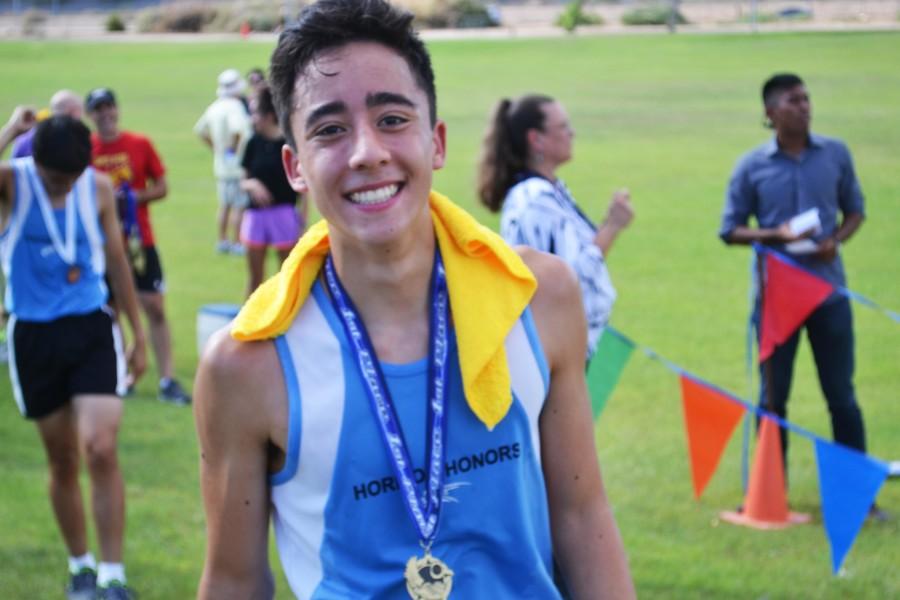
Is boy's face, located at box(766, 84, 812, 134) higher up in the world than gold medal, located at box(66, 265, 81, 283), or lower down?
higher up

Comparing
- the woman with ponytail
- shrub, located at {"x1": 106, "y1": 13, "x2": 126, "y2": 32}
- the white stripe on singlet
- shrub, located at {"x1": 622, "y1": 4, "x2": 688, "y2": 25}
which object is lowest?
shrub, located at {"x1": 106, "y1": 13, "x2": 126, "y2": 32}

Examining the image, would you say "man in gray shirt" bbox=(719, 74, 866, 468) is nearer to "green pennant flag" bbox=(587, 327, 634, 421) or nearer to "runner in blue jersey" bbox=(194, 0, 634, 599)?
"green pennant flag" bbox=(587, 327, 634, 421)

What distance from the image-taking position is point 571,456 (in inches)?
119

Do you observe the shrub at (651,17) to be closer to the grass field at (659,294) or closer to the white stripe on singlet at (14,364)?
the grass field at (659,294)

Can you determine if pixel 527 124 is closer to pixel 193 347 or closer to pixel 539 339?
pixel 539 339

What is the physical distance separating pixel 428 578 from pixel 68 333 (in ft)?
15.1

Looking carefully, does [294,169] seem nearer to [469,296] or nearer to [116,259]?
[469,296]

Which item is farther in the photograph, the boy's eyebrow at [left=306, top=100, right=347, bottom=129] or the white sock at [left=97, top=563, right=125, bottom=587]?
the white sock at [left=97, top=563, right=125, bottom=587]

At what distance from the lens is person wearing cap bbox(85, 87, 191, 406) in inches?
441

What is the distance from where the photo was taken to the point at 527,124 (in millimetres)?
6961

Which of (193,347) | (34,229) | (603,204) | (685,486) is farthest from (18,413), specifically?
(603,204)

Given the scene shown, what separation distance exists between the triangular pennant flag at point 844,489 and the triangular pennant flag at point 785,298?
151 cm

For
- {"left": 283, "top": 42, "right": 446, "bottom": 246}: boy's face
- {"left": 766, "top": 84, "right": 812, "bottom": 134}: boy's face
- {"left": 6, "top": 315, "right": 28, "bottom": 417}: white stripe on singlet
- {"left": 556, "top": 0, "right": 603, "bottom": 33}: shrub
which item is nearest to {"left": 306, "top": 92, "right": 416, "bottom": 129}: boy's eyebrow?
{"left": 283, "top": 42, "right": 446, "bottom": 246}: boy's face

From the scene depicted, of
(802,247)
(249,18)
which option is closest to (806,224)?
(802,247)
